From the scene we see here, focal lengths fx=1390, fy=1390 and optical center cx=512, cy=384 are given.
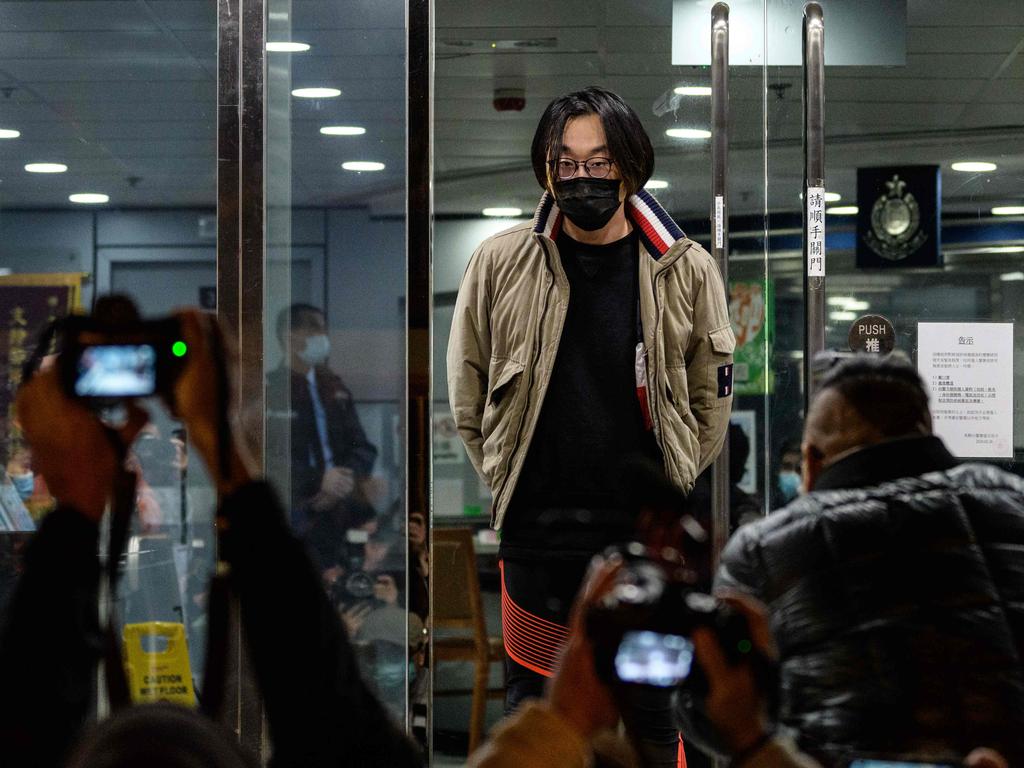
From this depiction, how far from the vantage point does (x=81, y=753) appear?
131cm

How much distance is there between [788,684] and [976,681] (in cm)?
23

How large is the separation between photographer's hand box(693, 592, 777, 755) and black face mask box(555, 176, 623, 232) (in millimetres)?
1669

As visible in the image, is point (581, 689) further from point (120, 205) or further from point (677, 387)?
point (120, 205)

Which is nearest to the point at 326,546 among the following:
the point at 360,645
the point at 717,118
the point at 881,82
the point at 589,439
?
the point at 360,645

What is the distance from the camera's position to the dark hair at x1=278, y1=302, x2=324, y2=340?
3.72 m

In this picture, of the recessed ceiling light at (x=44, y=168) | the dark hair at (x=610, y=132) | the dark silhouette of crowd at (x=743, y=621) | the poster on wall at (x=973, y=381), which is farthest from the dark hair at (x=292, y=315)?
the dark silhouette of crowd at (x=743, y=621)

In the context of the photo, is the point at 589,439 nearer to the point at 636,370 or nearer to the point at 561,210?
the point at 636,370

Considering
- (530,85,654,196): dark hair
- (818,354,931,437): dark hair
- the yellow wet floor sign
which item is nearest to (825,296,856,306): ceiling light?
(530,85,654,196): dark hair

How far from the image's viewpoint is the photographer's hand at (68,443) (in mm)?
1426

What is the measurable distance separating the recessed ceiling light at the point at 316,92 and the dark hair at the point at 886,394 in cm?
216

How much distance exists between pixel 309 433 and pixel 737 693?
250 centimetres

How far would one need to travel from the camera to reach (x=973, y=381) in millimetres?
4074

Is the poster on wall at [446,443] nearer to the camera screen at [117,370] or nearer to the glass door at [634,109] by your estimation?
the glass door at [634,109]

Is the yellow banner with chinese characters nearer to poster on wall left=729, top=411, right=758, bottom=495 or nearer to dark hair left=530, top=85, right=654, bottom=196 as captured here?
dark hair left=530, top=85, right=654, bottom=196
